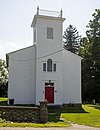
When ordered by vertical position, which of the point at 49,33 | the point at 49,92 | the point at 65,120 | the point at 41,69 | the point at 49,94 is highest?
the point at 49,33

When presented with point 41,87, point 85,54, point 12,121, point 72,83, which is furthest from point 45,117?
point 85,54

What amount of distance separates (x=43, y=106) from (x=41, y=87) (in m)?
11.9

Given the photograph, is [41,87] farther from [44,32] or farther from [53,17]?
[53,17]

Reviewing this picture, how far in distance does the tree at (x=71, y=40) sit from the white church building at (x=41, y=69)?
41.9 m

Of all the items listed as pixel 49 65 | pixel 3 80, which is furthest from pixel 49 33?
pixel 3 80

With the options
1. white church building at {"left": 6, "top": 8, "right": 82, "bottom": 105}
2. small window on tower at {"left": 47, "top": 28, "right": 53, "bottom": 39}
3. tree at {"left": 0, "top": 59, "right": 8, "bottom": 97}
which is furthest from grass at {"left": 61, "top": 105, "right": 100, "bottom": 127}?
tree at {"left": 0, "top": 59, "right": 8, "bottom": 97}

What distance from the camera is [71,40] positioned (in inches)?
2938

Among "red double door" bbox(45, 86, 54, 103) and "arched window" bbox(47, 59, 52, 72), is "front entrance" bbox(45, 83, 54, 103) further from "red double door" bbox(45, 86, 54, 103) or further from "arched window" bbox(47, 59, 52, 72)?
"arched window" bbox(47, 59, 52, 72)

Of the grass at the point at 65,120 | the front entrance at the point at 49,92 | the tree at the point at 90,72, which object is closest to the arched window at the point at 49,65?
the front entrance at the point at 49,92

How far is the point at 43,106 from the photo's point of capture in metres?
17.4

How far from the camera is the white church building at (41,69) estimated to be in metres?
29.4

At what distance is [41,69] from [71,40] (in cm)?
4633

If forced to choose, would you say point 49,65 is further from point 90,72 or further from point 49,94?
point 90,72

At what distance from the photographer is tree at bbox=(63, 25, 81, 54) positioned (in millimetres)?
72625
